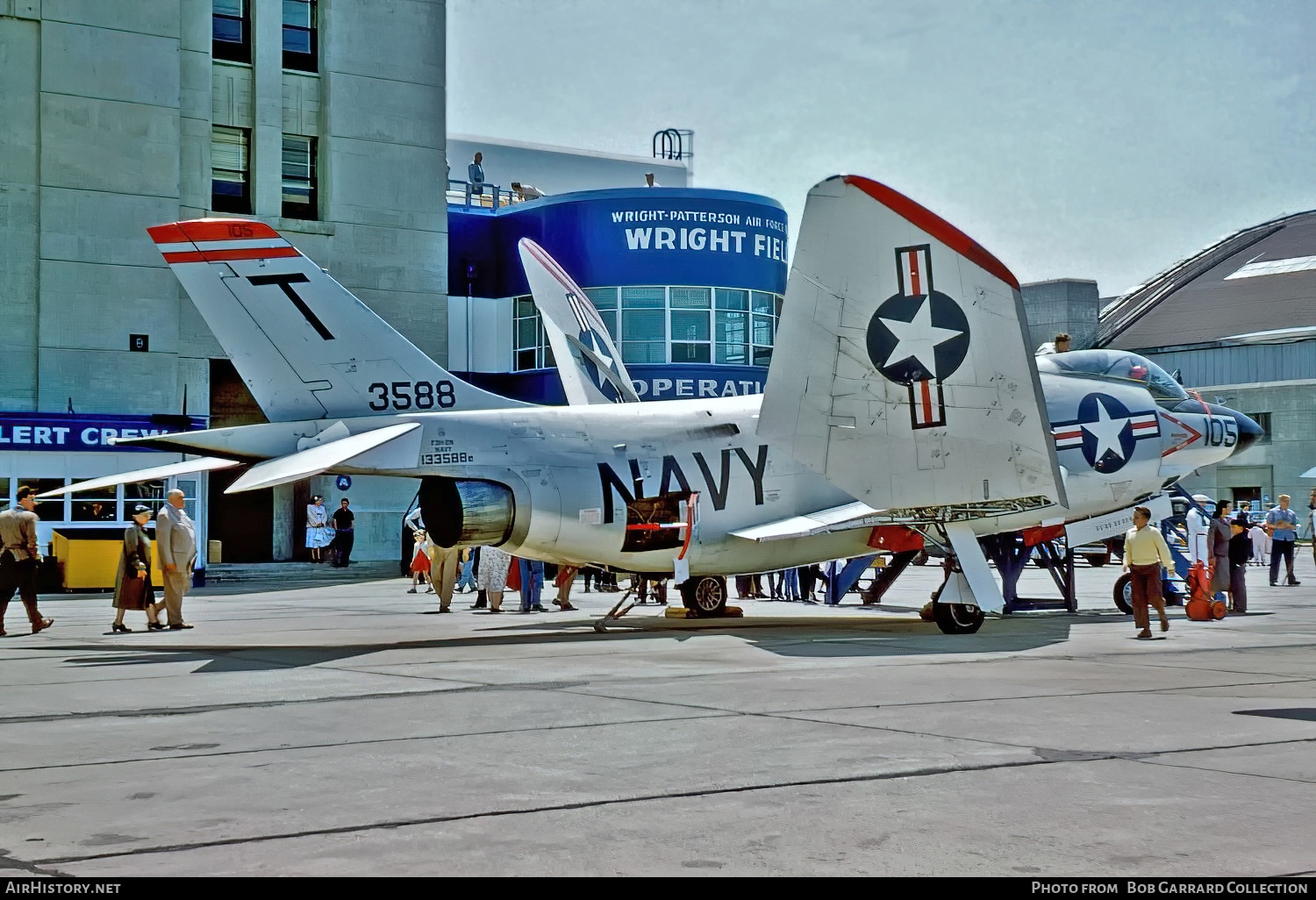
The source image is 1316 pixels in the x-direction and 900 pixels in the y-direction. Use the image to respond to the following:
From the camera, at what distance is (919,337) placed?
15.5m

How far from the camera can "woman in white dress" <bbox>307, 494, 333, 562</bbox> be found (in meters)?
35.8

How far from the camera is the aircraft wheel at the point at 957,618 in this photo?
16.4 m

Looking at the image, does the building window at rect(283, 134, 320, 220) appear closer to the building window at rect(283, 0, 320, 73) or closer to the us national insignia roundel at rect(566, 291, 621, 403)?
the building window at rect(283, 0, 320, 73)

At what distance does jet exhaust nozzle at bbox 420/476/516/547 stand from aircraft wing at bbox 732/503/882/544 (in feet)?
10.7

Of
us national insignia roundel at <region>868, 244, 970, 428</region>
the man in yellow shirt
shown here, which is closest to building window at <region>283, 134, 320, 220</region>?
us national insignia roundel at <region>868, 244, 970, 428</region>

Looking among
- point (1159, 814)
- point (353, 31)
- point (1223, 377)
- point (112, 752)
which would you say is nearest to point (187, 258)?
point (112, 752)

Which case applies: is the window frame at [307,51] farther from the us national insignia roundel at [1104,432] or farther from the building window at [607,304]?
the us national insignia roundel at [1104,432]

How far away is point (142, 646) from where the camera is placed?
15.7m

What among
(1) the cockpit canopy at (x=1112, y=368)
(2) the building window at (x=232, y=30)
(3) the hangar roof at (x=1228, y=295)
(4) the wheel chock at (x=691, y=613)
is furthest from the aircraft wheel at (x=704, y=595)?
(3) the hangar roof at (x=1228, y=295)

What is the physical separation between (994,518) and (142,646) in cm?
1107

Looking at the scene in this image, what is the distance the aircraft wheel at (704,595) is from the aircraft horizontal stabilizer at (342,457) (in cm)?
550

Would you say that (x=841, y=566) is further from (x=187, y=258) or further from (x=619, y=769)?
(x=619, y=769)

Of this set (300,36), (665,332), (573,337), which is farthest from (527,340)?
(573,337)

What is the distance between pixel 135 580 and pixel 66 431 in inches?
509
